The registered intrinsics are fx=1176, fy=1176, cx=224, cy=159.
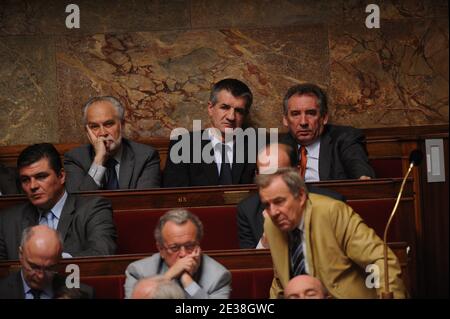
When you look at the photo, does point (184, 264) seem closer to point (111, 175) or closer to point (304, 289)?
point (304, 289)

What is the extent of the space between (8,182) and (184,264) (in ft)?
4.97

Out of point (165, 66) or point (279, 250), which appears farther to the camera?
Answer: point (165, 66)

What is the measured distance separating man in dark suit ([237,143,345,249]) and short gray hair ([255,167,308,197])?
28cm

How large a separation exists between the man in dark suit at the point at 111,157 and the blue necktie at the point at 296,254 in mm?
1033

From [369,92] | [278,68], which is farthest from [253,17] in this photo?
[369,92]

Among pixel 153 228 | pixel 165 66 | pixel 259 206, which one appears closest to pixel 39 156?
pixel 153 228

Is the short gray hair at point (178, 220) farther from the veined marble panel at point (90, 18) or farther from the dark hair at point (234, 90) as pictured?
the veined marble panel at point (90, 18)

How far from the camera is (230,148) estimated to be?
192 inches

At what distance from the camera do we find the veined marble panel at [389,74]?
18.4 feet

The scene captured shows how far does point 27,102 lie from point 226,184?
1333 millimetres

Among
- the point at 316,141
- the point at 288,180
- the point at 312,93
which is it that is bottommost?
the point at 288,180

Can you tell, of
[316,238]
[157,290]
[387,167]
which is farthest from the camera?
[387,167]

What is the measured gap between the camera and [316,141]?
4.88 meters

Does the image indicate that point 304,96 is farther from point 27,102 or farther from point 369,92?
point 27,102
